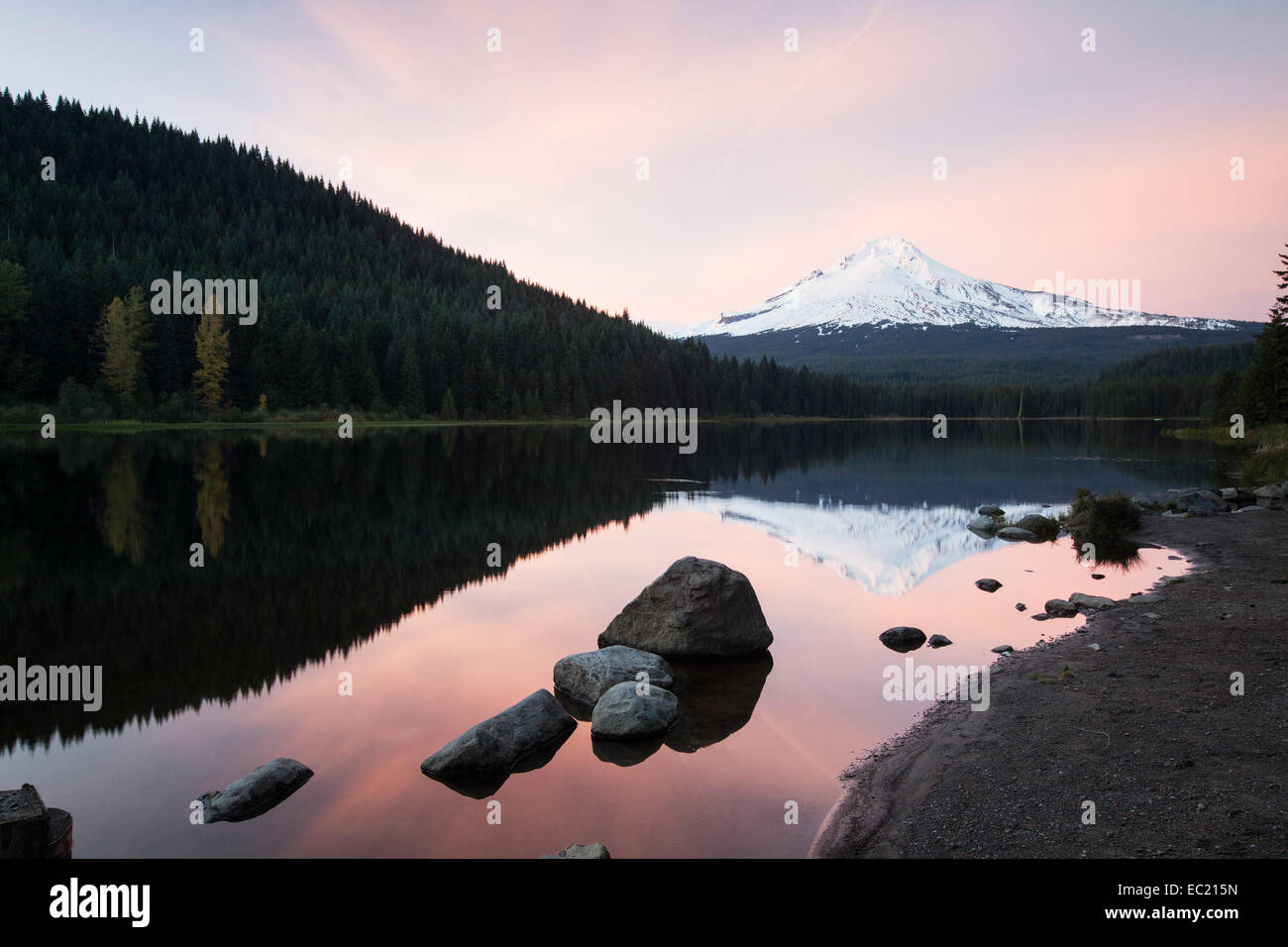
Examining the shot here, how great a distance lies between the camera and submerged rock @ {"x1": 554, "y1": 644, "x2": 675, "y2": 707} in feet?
36.9

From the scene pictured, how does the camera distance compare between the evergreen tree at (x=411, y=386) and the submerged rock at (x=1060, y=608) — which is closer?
the submerged rock at (x=1060, y=608)

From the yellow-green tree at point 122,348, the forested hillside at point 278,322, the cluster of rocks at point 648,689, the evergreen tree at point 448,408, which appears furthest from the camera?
the evergreen tree at point 448,408

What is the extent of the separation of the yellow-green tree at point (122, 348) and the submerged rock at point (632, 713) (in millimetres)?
96704

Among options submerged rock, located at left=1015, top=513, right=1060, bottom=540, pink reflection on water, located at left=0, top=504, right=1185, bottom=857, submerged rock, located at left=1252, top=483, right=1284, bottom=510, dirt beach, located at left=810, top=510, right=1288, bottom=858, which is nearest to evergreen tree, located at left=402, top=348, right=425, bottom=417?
submerged rock, located at left=1015, top=513, right=1060, bottom=540

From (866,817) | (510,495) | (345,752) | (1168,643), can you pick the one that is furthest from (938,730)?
(510,495)

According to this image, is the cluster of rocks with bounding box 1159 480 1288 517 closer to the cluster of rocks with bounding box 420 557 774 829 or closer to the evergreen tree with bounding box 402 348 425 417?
the cluster of rocks with bounding box 420 557 774 829

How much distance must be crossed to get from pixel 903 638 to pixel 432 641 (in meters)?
9.26

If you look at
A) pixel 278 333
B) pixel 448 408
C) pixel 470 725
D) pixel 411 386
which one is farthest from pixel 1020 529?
pixel 278 333

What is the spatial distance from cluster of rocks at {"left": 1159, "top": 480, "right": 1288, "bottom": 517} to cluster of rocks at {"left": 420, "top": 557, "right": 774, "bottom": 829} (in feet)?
86.6

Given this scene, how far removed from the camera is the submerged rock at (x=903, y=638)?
1390cm

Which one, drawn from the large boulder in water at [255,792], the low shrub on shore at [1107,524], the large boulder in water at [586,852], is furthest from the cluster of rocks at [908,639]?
the low shrub on shore at [1107,524]

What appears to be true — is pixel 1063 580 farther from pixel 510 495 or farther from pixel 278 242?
pixel 278 242

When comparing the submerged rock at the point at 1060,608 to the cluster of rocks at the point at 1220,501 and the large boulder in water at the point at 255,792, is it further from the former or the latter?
the cluster of rocks at the point at 1220,501
